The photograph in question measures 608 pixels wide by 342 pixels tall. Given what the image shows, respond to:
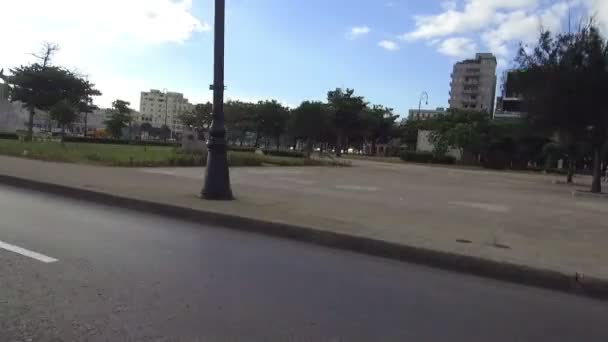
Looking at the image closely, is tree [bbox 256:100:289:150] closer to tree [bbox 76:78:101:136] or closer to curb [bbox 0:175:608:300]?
tree [bbox 76:78:101:136]

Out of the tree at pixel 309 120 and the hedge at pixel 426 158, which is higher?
the tree at pixel 309 120

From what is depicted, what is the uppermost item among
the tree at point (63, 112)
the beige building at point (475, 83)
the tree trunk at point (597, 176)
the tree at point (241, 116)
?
the beige building at point (475, 83)

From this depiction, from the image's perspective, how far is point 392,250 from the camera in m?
7.04

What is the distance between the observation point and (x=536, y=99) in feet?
69.3

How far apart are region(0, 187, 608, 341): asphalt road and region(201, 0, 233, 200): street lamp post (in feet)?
10.9

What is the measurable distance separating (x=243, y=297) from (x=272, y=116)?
76.0m

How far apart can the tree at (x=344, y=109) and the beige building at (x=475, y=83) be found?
8041cm

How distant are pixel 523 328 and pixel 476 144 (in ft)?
180

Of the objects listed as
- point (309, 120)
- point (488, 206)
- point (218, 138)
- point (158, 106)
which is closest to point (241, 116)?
point (309, 120)

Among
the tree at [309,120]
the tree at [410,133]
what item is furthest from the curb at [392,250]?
the tree at [410,133]

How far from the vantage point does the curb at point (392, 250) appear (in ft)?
19.3

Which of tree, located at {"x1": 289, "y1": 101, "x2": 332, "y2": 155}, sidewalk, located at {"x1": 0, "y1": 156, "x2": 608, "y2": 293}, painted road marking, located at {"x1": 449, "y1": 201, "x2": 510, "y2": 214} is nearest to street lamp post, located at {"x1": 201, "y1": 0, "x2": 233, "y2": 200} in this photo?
sidewalk, located at {"x1": 0, "y1": 156, "x2": 608, "y2": 293}

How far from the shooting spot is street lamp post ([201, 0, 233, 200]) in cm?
1074

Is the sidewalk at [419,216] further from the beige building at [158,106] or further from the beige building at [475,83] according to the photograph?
the beige building at [158,106]
